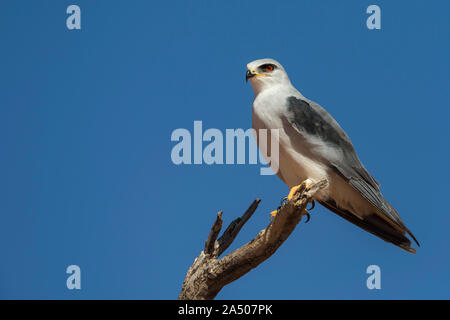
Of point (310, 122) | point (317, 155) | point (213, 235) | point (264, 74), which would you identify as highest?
point (264, 74)

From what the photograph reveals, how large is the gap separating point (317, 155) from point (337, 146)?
0.31 meters

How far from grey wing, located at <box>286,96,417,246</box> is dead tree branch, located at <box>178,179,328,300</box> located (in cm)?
74

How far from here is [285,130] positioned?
5.32 metres

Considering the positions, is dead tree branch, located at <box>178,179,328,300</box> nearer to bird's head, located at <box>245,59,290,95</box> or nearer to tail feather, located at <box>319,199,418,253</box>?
tail feather, located at <box>319,199,418,253</box>

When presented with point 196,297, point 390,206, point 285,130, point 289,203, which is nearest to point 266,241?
point 289,203

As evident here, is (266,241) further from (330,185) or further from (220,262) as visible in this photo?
(330,185)

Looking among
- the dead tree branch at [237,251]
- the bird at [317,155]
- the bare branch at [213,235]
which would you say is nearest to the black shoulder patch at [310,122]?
the bird at [317,155]

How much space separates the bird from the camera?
5.32m

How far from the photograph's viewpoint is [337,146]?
5469 mm

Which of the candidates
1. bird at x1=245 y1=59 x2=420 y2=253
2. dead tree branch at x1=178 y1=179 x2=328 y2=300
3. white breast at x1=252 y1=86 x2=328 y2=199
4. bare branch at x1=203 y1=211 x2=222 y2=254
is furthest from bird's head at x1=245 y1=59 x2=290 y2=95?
bare branch at x1=203 y1=211 x2=222 y2=254

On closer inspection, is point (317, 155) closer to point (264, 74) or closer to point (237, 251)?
point (264, 74)

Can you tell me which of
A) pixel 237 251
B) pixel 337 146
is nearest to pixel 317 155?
pixel 337 146

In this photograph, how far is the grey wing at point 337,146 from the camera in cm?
532

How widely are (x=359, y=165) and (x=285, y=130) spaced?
3.32 ft
